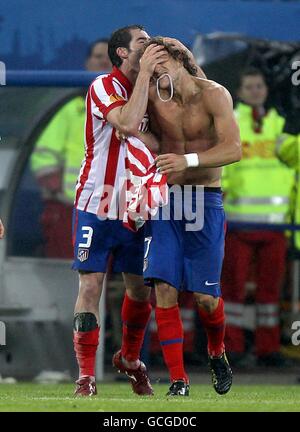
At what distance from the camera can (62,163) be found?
1172cm

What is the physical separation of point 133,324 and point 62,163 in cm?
245

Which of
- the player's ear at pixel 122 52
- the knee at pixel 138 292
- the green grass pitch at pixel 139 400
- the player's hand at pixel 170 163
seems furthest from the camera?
the knee at pixel 138 292

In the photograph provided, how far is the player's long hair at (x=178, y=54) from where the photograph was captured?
9.09 m

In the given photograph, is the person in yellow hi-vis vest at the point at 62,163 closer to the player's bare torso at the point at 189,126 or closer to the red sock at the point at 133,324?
the red sock at the point at 133,324

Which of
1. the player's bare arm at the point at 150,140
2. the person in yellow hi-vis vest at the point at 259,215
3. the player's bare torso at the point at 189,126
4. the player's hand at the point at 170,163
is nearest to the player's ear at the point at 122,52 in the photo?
the player's bare torso at the point at 189,126

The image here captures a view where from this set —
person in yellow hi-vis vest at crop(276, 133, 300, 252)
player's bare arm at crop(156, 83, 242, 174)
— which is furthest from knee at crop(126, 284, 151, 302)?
person in yellow hi-vis vest at crop(276, 133, 300, 252)

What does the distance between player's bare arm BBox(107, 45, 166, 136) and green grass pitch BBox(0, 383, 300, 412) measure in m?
1.48

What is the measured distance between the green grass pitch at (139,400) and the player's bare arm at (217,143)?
1.25m

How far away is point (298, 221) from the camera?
1216 cm

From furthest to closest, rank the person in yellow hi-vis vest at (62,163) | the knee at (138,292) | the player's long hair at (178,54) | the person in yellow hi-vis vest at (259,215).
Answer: the person in yellow hi-vis vest at (259,215)
the person in yellow hi-vis vest at (62,163)
the knee at (138,292)
the player's long hair at (178,54)

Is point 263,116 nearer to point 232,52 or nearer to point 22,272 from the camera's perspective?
point 232,52

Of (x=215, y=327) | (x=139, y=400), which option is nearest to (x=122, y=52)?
(x=215, y=327)

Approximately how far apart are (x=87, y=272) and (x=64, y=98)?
2.73 meters
